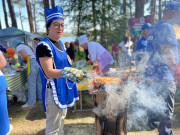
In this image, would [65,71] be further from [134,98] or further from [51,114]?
[134,98]

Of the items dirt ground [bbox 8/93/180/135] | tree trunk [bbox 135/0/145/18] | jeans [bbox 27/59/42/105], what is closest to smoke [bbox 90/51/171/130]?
dirt ground [bbox 8/93/180/135]

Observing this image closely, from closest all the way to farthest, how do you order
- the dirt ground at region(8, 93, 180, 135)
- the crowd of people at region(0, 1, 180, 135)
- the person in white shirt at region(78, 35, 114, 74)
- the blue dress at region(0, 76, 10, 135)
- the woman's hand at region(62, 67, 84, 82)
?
the woman's hand at region(62, 67, 84, 82) → the crowd of people at region(0, 1, 180, 135) → the blue dress at region(0, 76, 10, 135) → the dirt ground at region(8, 93, 180, 135) → the person in white shirt at region(78, 35, 114, 74)

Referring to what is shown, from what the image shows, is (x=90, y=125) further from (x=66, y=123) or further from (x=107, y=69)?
(x=107, y=69)

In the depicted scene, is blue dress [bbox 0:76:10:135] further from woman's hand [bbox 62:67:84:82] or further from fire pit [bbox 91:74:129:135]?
fire pit [bbox 91:74:129:135]

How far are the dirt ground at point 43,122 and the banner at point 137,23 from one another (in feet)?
26.3

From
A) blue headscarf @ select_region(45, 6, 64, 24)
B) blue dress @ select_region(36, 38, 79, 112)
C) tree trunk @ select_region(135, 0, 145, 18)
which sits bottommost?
blue dress @ select_region(36, 38, 79, 112)

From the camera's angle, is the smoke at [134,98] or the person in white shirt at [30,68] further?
the person in white shirt at [30,68]

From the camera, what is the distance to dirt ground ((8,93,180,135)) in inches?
124

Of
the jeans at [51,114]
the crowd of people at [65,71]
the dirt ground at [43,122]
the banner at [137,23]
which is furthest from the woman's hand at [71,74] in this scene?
the banner at [137,23]

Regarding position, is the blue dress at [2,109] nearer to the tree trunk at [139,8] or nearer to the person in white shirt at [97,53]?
the person in white shirt at [97,53]

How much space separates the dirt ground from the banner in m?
8.01

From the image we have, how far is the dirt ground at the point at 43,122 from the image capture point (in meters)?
3.15

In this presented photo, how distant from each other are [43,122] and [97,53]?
2540mm

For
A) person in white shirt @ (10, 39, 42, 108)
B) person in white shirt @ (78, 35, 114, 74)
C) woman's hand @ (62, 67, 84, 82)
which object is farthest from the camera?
person in white shirt @ (10, 39, 42, 108)
